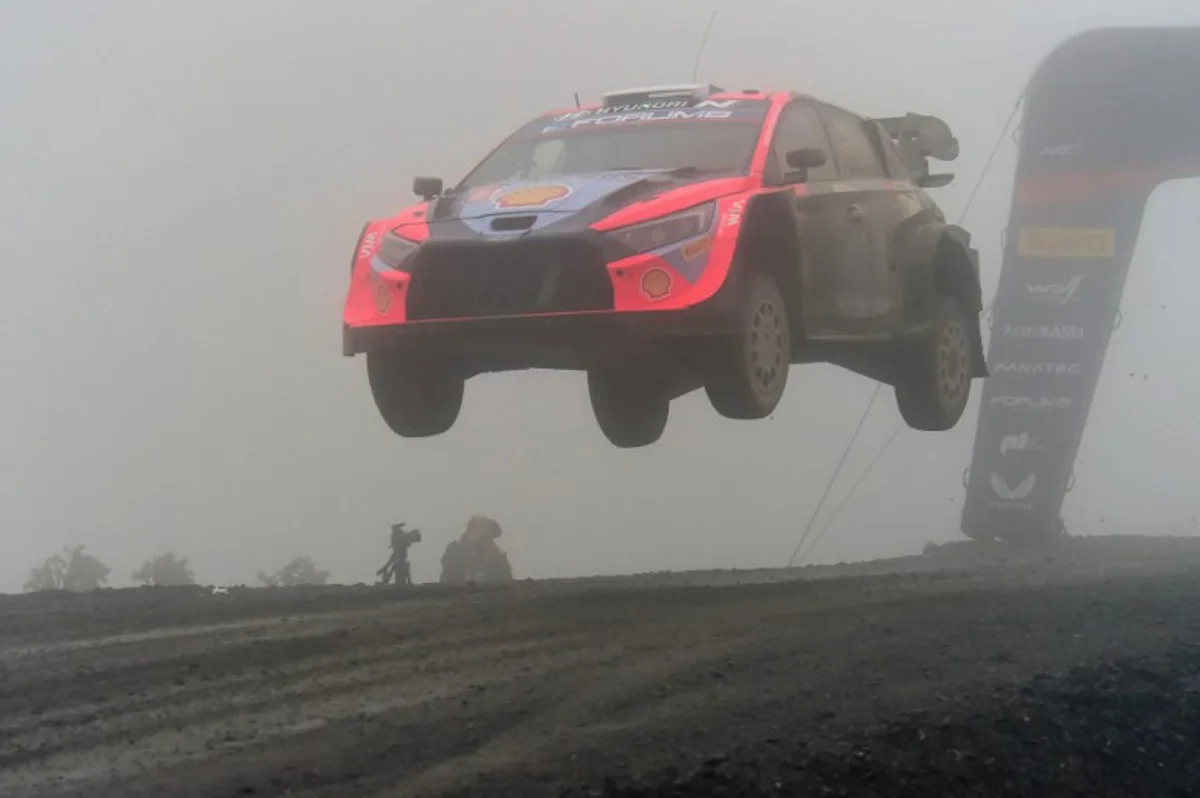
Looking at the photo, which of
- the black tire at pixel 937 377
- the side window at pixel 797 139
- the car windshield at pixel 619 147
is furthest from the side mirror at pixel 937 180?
the car windshield at pixel 619 147

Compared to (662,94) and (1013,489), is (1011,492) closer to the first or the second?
(1013,489)

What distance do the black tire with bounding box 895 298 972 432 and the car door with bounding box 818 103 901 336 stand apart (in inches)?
15.8

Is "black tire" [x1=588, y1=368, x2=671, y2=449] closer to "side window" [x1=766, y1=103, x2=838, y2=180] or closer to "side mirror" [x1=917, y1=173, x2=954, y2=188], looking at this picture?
"side window" [x1=766, y1=103, x2=838, y2=180]

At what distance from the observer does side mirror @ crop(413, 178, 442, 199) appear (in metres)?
5.17

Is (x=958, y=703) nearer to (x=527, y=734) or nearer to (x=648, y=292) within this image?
(x=527, y=734)

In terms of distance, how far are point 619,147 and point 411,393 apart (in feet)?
4.51

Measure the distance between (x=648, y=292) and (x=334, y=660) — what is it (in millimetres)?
1695

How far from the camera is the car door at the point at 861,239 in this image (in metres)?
5.60

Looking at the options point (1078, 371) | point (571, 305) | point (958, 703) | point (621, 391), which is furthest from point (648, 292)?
point (1078, 371)

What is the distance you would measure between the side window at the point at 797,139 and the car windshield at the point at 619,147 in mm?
98

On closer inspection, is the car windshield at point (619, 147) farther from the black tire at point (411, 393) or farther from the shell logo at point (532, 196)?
the black tire at point (411, 393)

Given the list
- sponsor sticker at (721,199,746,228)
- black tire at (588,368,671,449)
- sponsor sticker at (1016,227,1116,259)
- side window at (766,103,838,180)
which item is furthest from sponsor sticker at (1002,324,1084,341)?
sponsor sticker at (721,199,746,228)

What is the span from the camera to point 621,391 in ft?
18.4

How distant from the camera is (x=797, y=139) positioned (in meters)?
5.58
